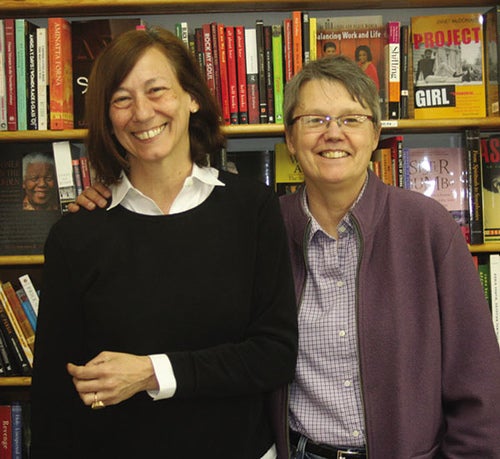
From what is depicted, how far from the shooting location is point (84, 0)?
1924mm

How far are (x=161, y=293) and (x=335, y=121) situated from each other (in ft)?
1.87

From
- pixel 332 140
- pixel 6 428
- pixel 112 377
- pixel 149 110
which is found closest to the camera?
pixel 112 377

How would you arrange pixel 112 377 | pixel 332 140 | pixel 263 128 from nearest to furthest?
pixel 112 377
pixel 332 140
pixel 263 128

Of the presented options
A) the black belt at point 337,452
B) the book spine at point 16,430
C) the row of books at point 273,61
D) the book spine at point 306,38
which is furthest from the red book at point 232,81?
the book spine at point 16,430

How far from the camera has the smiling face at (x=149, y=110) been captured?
4.04 feet

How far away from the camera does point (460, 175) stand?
203cm

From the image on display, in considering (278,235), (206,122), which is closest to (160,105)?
(206,122)

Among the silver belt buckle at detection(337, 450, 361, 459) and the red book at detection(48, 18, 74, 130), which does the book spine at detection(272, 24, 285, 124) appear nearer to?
the red book at detection(48, 18, 74, 130)

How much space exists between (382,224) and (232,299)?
0.41 meters

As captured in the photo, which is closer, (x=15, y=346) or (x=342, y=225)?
(x=342, y=225)

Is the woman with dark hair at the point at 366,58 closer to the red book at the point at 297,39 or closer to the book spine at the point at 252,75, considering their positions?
the red book at the point at 297,39

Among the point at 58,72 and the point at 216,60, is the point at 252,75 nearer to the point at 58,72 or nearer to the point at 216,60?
the point at 216,60

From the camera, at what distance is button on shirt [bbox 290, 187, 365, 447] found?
127 cm

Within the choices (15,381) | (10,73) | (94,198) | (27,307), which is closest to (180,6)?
(10,73)
